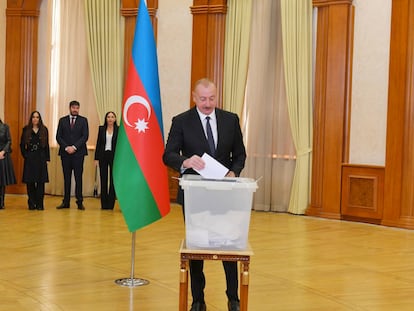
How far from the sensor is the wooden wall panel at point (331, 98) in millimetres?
9258

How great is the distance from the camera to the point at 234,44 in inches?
407

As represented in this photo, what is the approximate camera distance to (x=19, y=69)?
11938 millimetres

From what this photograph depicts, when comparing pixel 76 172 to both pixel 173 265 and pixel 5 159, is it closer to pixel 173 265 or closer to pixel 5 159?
pixel 5 159

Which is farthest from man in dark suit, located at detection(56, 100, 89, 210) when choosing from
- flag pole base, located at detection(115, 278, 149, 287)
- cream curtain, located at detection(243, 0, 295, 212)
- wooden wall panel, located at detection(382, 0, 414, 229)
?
flag pole base, located at detection(115, 278, 149, 287)

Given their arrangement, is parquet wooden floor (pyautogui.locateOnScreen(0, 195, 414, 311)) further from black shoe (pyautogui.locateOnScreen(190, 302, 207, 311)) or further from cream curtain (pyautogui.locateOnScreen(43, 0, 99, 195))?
cream curtain (pyautogui.locateOnScreen(43, 0, 99, 195))

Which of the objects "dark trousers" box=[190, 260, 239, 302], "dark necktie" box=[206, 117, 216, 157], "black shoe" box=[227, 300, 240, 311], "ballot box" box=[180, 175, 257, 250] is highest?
"dark necktie" box=[206, 117, 216, 157]

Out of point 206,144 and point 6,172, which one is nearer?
point 206,144

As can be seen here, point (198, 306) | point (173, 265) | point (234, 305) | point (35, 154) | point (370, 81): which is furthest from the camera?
point (35, 154)

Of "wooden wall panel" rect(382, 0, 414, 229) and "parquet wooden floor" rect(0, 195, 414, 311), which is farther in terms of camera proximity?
"wooden wall panel" rect(382, 0, 414, 229)

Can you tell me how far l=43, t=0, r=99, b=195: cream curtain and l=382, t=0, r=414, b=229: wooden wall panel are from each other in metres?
5.14

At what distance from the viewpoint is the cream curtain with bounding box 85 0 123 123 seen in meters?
11.4

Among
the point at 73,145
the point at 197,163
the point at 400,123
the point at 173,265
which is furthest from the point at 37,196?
the point at 197,163

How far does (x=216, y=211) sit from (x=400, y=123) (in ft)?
18.8

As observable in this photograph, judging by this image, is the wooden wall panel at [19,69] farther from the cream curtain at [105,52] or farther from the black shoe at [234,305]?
the black shoe at [234,305]
